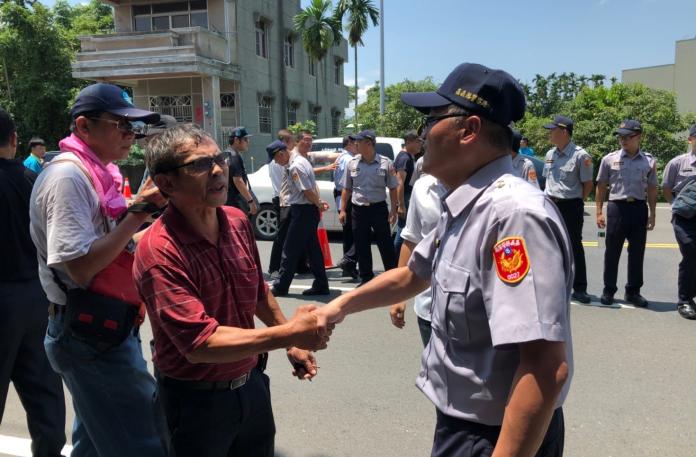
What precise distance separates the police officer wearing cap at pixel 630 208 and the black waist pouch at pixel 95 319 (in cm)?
524

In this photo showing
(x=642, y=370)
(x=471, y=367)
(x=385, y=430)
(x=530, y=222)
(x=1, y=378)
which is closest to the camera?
(x=530, y=222)

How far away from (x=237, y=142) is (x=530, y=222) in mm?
6457

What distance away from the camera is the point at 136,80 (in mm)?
22922

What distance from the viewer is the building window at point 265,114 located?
2545 cm

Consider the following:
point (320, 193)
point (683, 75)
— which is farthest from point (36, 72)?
point (683, 75)

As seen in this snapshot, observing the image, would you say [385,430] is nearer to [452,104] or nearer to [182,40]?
[452,104]

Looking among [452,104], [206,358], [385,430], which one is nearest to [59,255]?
[206,358]

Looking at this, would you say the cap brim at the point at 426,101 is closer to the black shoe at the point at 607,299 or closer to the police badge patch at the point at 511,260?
the police badge patch at the point at 511,260

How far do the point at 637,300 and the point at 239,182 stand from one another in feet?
15.7

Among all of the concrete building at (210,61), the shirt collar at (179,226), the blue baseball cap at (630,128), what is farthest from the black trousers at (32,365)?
the concrete building at (210,61)

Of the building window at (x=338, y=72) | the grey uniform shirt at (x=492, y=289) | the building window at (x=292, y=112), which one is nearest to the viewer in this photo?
the grey uniform shirt at (x=492, y=289)

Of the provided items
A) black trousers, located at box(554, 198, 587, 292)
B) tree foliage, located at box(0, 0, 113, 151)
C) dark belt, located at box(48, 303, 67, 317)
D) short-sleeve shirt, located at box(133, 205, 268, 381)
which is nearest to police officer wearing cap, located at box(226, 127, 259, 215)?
black trousers, located at box(554, 198, 587, 292)

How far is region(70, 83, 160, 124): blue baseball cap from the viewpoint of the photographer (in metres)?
2.37

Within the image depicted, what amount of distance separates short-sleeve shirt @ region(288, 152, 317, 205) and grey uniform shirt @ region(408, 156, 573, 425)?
480 centimetres
